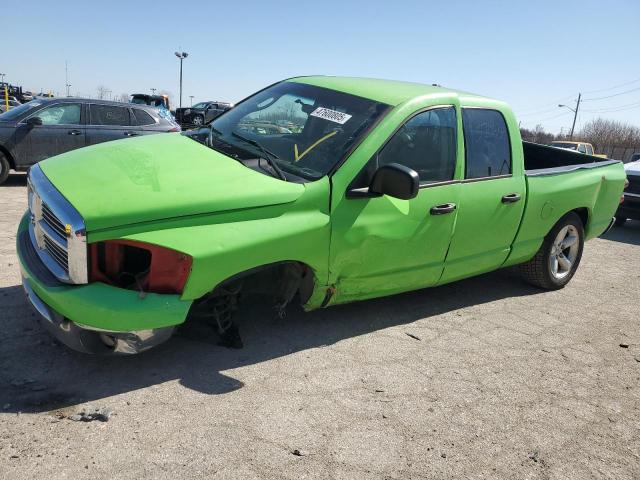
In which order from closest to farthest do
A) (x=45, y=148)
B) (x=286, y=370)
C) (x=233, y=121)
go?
(x=286, y=370), (x=233, y=121), (x=45, y=148)

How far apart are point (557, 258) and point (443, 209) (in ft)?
7.06

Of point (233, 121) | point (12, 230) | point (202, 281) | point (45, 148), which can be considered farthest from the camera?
point (45, 148)

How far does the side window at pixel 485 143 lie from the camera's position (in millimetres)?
3992

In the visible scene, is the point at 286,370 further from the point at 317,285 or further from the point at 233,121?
the point at 233,121

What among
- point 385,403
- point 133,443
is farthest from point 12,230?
point 385,403

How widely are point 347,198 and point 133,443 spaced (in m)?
1.82

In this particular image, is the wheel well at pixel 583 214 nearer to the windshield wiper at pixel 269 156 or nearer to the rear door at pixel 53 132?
the windshield wiper at pixel 269 156

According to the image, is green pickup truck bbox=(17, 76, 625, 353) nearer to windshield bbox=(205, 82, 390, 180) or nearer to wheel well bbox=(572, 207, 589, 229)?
windshield bbox=(205, 82, 390, 180)

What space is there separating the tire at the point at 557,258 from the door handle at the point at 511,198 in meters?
0.89

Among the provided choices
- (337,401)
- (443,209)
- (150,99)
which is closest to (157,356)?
(337,401)

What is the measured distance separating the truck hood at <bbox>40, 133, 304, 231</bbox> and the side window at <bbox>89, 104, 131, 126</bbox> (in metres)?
6.69

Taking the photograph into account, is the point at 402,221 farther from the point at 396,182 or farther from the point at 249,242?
the point at 249,242

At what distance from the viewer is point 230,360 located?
3209 millimetres

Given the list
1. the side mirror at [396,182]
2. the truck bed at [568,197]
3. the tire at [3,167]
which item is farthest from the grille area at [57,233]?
the tire at [3,167]
